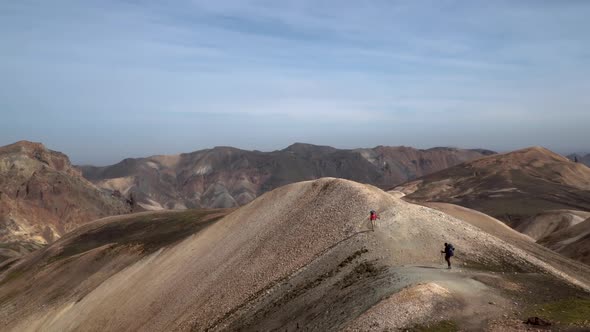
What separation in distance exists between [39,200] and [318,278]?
15561cm

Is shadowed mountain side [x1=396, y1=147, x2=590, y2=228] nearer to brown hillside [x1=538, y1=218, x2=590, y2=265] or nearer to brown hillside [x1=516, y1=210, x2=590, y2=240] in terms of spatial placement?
brown hillside [x1=516, y1=210, x2=590, y2=240]

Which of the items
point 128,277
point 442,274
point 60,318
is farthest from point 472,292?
point 60,318

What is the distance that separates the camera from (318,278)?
34.0m

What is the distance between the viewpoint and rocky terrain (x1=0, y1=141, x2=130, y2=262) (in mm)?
153000

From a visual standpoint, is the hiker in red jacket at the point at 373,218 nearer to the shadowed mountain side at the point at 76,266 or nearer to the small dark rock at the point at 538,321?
the small dark rock at the point at 538,321

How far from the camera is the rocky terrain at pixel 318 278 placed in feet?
81.8

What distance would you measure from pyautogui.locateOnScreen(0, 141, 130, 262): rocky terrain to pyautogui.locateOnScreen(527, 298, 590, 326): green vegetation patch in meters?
140

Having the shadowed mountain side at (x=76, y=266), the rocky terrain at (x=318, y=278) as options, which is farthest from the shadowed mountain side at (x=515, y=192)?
the rocky terrain at (x=318, y=278)

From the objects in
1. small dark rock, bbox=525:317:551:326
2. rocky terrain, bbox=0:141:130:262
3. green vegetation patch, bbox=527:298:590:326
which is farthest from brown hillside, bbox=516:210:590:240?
rocky terrain, bbox=0:141:130:262

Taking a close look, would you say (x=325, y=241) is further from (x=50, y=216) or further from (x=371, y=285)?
(x=50, y=216)

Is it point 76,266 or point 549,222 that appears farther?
point 549,222

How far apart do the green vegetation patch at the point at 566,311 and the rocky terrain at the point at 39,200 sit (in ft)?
461

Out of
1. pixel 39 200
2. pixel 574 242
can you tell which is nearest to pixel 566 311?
pixel 574 242

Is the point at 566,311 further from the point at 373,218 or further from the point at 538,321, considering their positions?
the point at 373,218
